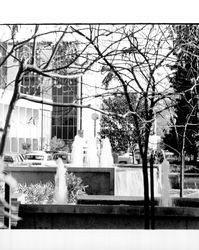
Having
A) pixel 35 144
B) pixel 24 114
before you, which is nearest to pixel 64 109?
pixel 24 114

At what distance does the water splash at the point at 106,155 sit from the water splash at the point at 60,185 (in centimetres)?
41

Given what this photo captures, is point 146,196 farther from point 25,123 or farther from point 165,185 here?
point 25,123

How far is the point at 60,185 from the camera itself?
730 cm

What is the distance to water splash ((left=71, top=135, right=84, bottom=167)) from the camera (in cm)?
740

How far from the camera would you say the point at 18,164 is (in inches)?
284

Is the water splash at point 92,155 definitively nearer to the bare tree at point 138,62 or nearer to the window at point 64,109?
the window at point 64,109

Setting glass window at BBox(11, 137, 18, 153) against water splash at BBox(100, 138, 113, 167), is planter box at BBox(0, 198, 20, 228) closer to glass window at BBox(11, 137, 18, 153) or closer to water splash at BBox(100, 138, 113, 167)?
glass window at BBox(11, 137, 18, 153)

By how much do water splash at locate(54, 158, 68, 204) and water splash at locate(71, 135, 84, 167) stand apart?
12 centimetres

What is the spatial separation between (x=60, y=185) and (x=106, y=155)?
551 millimetres

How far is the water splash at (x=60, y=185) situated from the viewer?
7309 millimetres

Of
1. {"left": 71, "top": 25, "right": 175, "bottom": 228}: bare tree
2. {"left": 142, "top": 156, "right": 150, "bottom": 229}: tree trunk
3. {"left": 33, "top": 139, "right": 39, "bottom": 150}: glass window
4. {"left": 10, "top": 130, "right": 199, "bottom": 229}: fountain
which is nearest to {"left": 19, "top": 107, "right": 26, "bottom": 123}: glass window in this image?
{"left": 33, "top": 139, "right": 39, "bottom": 150}: glass window
